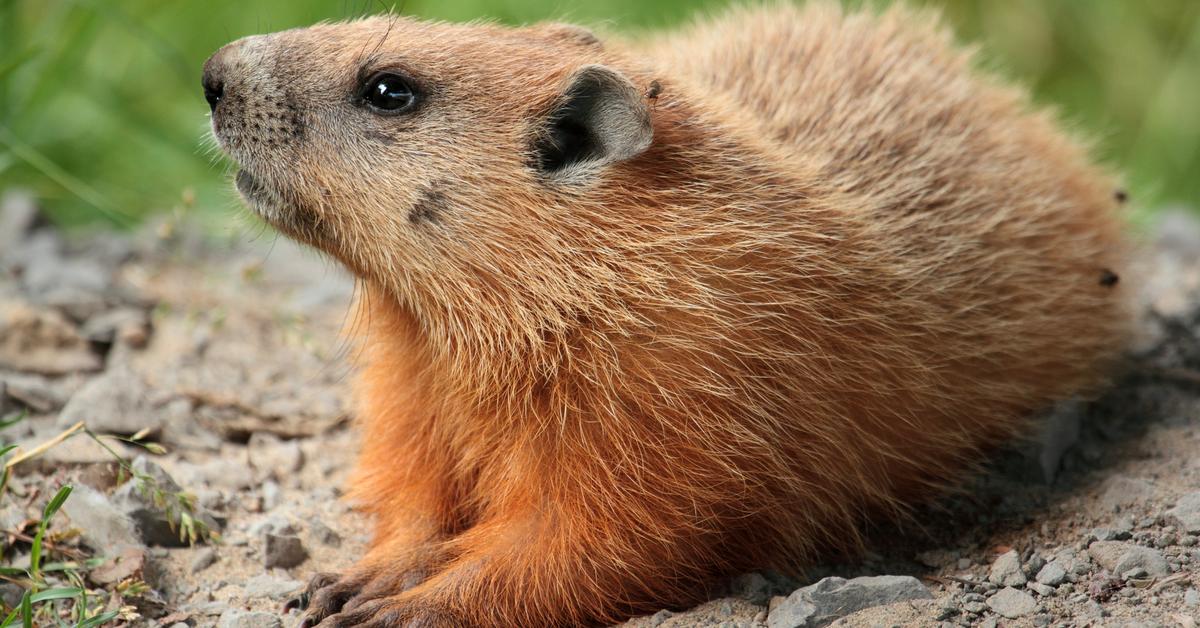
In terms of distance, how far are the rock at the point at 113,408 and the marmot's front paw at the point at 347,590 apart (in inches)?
44.4

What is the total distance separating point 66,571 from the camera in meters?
3.59

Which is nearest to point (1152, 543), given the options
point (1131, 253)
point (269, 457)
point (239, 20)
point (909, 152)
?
point (909, 152)

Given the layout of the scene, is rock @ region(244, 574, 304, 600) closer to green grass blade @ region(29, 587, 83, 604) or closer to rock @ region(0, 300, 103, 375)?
green grass blade @ region(29, 587, 83, 604)

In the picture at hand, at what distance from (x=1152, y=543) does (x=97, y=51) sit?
21.8 feet

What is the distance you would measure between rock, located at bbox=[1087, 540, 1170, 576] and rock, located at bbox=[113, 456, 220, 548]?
277 centimetres

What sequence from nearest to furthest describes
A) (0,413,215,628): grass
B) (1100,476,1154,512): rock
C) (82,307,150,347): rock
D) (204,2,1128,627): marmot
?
(0,413,215,628): grass < (204,2,1128,627): marmot < (1100,476,1154,512): rock < (82,307,150,347): rock

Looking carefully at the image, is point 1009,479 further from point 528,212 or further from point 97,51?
point 97,51

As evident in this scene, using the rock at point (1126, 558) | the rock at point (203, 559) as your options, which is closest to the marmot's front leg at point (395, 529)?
the rock at point (203, 559)

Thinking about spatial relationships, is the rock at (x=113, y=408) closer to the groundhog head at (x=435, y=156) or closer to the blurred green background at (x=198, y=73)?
the blurred green background at (x=198, y=73)

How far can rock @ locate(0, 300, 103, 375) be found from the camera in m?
5.05

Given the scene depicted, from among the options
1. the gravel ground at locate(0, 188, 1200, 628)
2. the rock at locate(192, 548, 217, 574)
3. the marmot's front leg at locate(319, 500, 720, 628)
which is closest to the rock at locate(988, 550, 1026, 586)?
the gravel ground at locate(0, 188, 1200, 628)

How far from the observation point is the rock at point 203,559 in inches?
155

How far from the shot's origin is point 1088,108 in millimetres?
9594

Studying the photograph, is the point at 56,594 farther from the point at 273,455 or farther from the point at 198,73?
the point at 198,73
